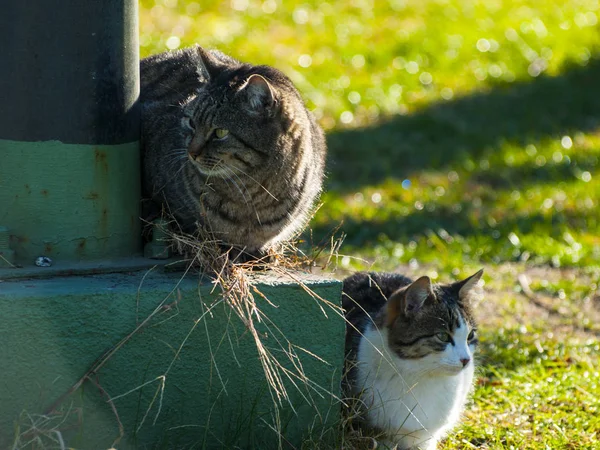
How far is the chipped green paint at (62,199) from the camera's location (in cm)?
332

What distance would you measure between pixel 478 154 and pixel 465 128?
61 cm

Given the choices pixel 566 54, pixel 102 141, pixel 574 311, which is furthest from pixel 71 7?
pixel 566 54

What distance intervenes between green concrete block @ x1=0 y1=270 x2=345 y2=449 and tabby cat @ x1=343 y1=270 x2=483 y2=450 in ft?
0.99

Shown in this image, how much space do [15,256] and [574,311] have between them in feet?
11.5

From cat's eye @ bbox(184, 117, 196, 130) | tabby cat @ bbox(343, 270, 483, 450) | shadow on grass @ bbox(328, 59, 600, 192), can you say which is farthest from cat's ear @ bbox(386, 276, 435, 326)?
shadow on grass @ bbox(328, 59, 600, 192)

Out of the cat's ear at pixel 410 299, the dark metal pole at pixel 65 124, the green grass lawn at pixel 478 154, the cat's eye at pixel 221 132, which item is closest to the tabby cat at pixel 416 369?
the cat's ear at pixel 410 299

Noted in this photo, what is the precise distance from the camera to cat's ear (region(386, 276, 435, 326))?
372 cm

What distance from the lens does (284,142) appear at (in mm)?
3645

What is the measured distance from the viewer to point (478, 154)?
26.7 feet

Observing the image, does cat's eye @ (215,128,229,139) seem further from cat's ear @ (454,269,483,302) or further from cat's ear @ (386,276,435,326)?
cat's ear @ (454,269,483,302)

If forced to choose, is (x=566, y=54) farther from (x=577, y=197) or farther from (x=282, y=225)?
(x=282, y=225)

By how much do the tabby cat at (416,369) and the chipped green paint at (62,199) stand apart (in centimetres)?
109

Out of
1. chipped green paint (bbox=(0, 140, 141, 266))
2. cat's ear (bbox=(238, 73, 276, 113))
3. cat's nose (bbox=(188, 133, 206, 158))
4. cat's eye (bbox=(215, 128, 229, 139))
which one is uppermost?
cat's ear (bbox=(238, 73, 276, 113))

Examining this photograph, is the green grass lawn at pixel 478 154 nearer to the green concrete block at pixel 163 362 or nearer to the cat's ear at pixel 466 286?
the cat's ear at pixel 466 286
